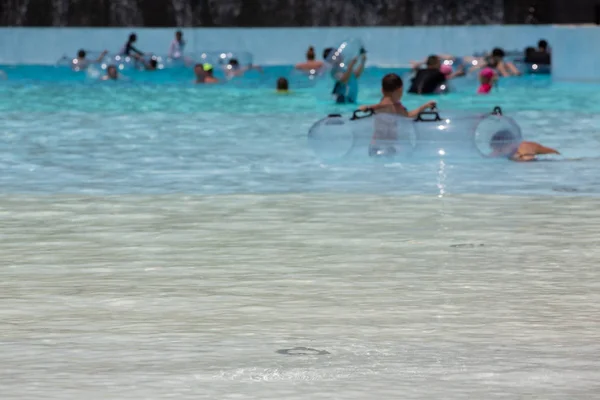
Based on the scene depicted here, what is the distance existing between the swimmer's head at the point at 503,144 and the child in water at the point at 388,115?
79 cm

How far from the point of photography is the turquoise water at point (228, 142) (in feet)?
40.9

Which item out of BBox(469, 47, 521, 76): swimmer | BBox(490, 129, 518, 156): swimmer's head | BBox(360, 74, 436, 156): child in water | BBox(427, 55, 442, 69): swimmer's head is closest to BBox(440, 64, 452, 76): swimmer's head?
BBox(427, 55, 442, 69): swimmer's head

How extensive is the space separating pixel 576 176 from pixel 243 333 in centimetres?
734

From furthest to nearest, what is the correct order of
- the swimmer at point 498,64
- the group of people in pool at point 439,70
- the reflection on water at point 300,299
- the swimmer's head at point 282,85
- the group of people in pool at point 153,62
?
Result: the group of people in pool at point 153,62 < the swimmer at point 498,64 < the swimmer's head at point 282,85 < the group of people in pool at point 439,70 < the reflection on water at point 300,299

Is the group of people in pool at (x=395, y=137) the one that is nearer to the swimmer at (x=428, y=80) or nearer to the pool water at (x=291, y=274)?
the pool water at (x=291, y=274)

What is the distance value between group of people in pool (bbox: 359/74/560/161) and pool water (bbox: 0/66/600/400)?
0.36 metres

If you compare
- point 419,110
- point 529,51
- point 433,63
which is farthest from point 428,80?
point 419,110

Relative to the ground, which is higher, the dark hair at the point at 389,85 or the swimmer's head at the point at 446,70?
the dark hair at the point at 389,85

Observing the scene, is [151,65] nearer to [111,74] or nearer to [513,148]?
[111,74]

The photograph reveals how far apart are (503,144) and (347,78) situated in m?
9.51

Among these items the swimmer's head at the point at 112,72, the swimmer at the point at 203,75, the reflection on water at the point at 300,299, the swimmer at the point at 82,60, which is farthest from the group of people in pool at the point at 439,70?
the reflection on water at the point at 300,299

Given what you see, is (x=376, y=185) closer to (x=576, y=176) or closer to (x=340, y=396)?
(x=576, y=176)

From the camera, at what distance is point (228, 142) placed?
1686 centimetres

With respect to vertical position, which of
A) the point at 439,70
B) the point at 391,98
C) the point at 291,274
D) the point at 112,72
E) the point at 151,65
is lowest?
the point at 151,65
